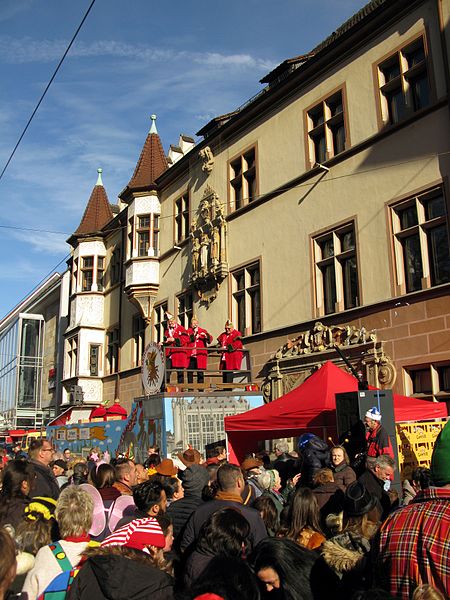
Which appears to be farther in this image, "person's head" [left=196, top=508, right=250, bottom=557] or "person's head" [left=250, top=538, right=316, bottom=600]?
"person's head" [left=196, top=508, right=250, bottom=557]

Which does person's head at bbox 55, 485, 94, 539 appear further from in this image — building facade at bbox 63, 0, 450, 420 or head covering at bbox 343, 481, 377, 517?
building facade at bbox 63, 0, 450, 420

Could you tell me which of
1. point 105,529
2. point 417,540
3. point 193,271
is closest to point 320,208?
point 193,271

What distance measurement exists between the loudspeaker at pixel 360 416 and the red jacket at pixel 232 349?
318 inches

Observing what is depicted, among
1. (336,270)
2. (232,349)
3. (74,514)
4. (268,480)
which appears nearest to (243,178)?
(336,270)

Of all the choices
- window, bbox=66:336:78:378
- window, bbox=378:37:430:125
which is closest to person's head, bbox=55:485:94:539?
window, bbox=378:37:430:125

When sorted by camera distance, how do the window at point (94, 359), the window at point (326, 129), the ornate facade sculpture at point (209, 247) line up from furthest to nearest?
the window at point (94, 359), the ornate facade sculpture at point (209, 247), the window at point (326, 129)

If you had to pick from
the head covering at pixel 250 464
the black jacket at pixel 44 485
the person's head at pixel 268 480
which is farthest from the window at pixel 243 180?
the black jacket at pixel 44 485

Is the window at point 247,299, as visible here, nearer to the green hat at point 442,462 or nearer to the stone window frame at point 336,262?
the stone window frame at point 336,262

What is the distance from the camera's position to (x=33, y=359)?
1538 inches

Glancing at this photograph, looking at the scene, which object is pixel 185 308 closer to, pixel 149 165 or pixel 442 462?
pixel 149 165

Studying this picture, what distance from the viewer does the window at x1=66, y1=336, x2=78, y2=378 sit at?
92.1ft

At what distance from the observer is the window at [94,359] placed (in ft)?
90.2

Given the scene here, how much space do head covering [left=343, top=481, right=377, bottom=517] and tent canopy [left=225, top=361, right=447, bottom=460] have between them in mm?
5864

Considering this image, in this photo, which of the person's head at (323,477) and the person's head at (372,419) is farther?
the person's head at (372,419)
